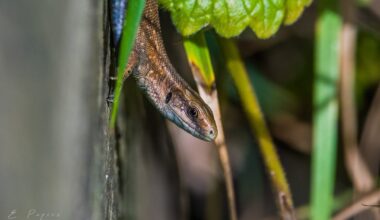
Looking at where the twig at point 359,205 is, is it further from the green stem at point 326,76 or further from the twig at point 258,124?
the twig at point 258,124

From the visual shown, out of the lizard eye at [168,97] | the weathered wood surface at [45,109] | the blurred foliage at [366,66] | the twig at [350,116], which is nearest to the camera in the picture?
the weathered wood surface at [45,109]

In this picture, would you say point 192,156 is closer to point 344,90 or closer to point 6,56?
point 344,90

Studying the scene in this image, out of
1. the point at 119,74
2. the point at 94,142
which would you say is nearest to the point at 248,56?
the point at 119,74

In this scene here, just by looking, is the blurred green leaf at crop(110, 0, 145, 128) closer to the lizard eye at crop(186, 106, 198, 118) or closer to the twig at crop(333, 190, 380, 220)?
the lizard eye at crop(186, 106, 198, 118)

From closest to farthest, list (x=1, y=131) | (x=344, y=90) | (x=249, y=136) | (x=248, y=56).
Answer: (x=1, y=131)
(x=344, y=90)
(x=248, y=56)
(x=249, y=136)

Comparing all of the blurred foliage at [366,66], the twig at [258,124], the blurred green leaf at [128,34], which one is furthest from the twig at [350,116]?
the blurred green leaf at [128,34]

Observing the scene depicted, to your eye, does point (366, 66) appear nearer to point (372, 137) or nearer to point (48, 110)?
point (372, 137)

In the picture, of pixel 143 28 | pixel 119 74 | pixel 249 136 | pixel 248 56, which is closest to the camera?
pixel 119 74
